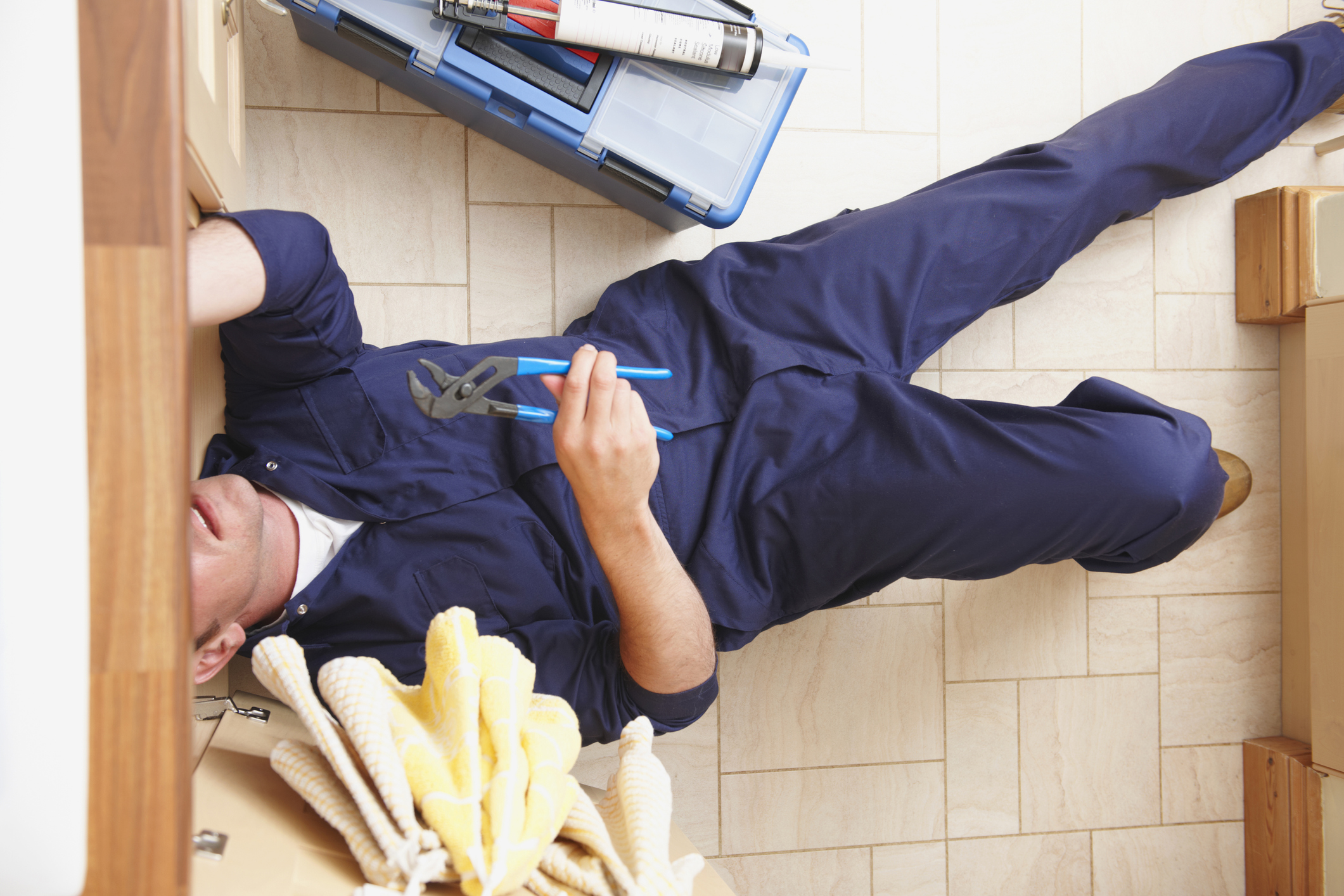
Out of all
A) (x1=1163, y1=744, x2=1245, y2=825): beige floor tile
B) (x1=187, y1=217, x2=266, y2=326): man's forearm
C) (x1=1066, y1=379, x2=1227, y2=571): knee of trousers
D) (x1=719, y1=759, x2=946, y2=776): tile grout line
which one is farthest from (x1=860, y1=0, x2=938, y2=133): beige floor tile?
(x1=1163, y1=744, x2=1245, y2=825): beige floor tile

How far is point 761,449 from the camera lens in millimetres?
988

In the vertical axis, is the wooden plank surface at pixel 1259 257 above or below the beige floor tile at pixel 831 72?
below

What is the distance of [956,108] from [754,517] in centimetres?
75

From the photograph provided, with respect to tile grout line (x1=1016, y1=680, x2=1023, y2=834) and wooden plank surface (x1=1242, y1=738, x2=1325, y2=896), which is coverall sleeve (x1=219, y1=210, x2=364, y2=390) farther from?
wooden plank surface (x1=1242, y1=738, x2=1325, y2=896)

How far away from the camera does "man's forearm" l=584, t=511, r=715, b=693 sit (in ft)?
2.64

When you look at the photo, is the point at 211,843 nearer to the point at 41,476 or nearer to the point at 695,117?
the point at 41,476

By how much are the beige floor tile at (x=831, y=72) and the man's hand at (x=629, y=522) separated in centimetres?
66

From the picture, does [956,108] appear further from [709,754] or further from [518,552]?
[709,754]

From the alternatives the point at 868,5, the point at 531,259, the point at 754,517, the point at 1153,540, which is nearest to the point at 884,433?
the point at 754,517

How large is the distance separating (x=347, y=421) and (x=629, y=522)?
362 millimetres

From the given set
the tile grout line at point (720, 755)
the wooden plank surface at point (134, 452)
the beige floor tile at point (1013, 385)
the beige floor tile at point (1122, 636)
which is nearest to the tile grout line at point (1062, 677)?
the beige floor tile at point (1122, 636)

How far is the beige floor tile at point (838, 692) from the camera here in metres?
1.23

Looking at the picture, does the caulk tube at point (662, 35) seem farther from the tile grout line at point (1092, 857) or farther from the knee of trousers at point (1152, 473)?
the tile grout line at point (1092, 857)

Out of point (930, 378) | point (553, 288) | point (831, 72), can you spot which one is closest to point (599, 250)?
point (553, 288)
